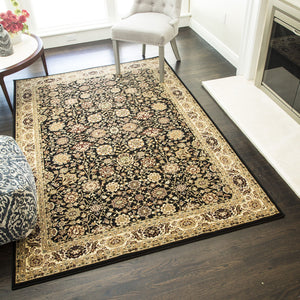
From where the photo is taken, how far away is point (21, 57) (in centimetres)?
321

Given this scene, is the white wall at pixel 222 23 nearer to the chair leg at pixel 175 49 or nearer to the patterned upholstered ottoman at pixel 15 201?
the chair leg at pixel 175 49

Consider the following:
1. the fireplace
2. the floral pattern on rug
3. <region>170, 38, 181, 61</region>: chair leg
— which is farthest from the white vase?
the fireplace

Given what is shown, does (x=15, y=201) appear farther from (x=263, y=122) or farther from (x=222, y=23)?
(x=222, y=23)

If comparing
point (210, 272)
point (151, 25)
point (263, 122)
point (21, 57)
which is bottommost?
point (210, 272)

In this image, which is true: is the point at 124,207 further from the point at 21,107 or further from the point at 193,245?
the point at 21,107

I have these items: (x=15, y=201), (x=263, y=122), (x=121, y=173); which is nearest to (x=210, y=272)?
(x=121, y=173)

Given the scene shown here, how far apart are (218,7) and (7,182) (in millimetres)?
3084

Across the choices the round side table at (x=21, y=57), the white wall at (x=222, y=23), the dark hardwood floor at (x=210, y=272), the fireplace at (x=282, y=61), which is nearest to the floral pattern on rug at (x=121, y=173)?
the dark hardwood floor at (x=210, y=272)

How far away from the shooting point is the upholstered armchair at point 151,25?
10.7ft

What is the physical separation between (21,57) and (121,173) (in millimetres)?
1632

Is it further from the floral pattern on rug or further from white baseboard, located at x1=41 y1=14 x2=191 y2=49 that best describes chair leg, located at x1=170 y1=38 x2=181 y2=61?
white baseboard, located at x1=41 y1=14 x2=191 y2=49

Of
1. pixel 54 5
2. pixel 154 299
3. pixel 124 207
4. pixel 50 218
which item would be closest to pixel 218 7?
pixel 54 5

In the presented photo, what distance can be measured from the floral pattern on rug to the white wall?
0.78 m

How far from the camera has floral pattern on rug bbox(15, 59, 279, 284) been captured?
2.06 m
